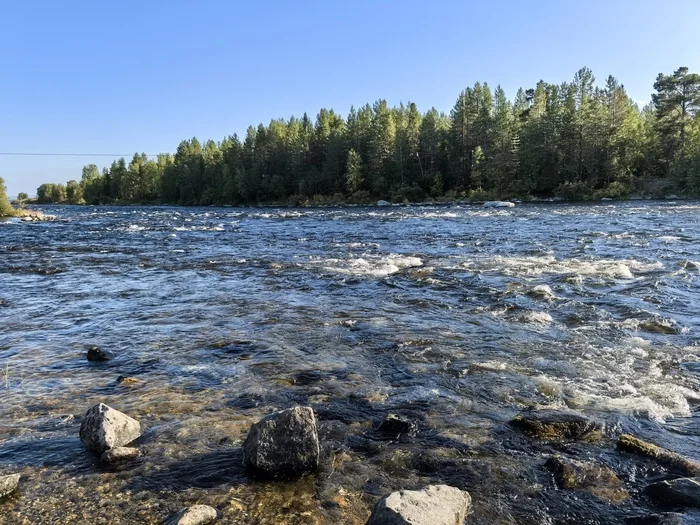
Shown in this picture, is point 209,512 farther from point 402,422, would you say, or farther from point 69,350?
point 69,350

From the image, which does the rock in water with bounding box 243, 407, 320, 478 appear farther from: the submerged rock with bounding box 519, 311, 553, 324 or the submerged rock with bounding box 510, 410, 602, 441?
the submerged rock with bounding box 519, 311, 553, 324

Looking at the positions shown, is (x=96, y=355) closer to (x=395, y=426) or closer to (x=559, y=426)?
(x=395, y=426)

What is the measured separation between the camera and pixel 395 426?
568 cm

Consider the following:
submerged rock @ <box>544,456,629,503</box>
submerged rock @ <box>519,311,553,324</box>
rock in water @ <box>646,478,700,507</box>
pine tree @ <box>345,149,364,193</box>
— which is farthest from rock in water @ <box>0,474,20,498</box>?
pine tree @ <box>345,149,364,193</box>

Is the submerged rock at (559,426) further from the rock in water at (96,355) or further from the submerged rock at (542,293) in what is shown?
the rock in water at (96,355)

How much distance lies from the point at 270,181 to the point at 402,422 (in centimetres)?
10543

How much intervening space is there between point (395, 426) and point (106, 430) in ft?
10.8

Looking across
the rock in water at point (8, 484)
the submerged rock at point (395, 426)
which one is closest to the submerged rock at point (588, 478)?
the submerged rock at point (395, 426)

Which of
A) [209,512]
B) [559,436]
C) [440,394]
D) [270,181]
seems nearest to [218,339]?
[440,394]

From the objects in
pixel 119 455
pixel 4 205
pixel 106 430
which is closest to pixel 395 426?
pixel 119 455

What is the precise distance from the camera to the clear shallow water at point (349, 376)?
4539 millimetres

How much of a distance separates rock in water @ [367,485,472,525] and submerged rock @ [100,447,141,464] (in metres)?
2.87

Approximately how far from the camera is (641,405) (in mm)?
6152

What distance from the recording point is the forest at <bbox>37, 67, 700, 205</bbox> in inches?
2849
